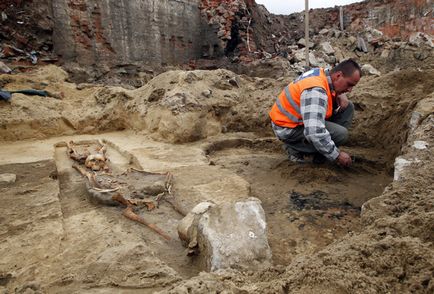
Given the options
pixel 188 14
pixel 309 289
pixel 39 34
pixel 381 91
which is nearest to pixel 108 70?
pixel 39 34

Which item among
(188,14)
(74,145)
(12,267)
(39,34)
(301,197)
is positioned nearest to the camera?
(12,267)

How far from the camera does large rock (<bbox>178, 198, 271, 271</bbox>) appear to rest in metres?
1.57

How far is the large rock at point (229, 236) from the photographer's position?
157cm

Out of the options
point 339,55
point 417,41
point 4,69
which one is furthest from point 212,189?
point 417,41

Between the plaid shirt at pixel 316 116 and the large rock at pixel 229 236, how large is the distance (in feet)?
4.13

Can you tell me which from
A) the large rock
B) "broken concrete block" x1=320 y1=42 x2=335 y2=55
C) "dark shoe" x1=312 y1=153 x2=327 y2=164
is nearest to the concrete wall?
"broken concrete block" x1=320 y1=42 x2=335 y2=55

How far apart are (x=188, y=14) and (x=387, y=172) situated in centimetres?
1053

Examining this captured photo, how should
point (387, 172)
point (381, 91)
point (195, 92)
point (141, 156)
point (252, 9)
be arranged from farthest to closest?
point (252, 9), point (195, 92), point (381, 91), point (141, 156), point (387, 172)

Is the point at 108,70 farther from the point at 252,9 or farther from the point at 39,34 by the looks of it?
the point at 252,9

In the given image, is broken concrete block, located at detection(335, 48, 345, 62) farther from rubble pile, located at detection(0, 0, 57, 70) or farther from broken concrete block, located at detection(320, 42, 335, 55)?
rubble pile, located at detection(0, 0, 57, 70)

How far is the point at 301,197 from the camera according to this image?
9.09 ft


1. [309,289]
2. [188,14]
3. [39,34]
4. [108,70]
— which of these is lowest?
[309,289]

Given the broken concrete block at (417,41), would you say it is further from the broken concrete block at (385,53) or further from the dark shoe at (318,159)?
the dark shoe at (318,159)

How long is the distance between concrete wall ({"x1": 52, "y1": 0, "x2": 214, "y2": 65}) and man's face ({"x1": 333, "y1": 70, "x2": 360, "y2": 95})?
793 cm
